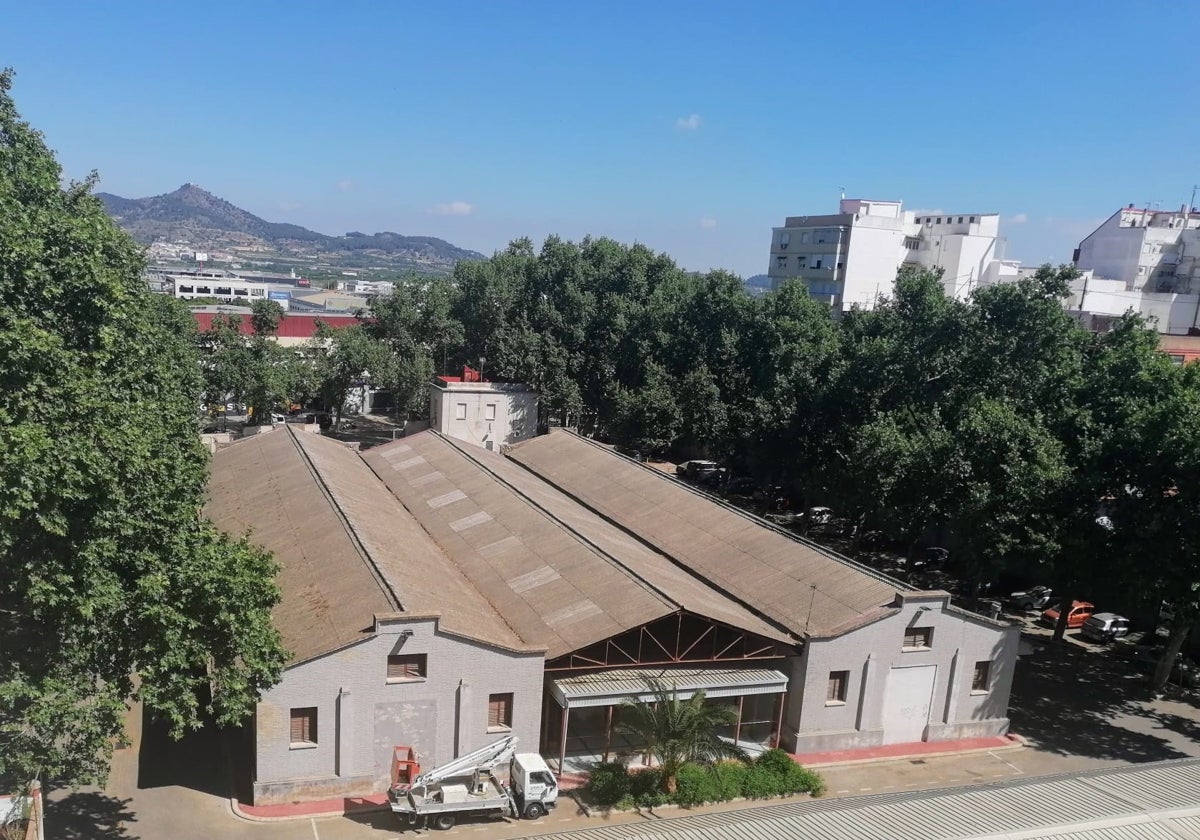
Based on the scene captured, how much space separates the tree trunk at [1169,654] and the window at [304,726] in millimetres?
30407

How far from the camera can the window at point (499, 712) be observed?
84.0 feet

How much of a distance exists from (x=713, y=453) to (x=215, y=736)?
3764 cm

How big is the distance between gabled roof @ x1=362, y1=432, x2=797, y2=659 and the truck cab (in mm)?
3258

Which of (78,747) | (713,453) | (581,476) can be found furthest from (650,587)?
(713,453)

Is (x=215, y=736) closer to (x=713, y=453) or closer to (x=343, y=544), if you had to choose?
(x=343, y=544)

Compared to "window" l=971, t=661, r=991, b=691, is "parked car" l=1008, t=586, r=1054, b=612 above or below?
below

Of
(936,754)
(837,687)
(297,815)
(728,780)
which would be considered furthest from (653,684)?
(936,754)

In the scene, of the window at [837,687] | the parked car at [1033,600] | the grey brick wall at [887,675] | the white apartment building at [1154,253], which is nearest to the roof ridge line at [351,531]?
the grey brick wall at [887,675]

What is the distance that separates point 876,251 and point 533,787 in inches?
3284

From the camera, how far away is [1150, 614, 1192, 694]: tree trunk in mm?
32844

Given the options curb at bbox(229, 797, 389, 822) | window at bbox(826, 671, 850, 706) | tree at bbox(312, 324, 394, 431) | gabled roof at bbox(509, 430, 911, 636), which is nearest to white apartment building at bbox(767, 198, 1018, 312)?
tree at bbox(312, 324, 394, 431)

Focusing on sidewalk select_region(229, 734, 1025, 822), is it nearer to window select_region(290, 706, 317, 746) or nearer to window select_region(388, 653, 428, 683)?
window select_region(290, 706, 317, 746)

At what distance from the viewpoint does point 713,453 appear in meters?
58.5

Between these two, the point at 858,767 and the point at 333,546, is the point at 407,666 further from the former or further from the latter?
the point at 858,767
